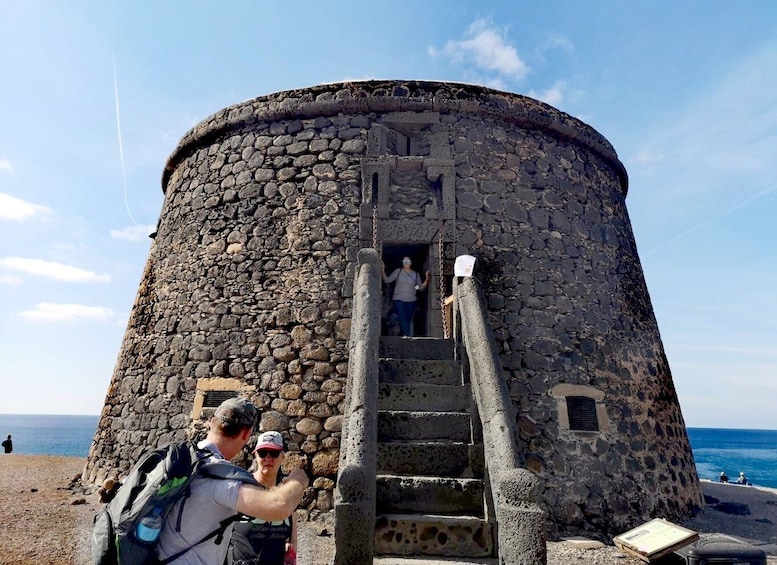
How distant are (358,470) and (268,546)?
0.76m

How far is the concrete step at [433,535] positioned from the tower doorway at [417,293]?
10.8 feet

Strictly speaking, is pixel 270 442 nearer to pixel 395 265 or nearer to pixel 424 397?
pixel 424 397

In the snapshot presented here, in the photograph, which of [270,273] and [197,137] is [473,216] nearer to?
[270,273]

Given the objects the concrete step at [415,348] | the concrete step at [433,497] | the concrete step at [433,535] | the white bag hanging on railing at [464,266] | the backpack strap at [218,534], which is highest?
the white bag hanging on railing at [464,266]

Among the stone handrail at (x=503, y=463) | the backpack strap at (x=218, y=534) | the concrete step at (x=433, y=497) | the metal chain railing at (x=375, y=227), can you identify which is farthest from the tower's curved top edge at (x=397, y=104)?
the backpack strap at (x=218, y=534)

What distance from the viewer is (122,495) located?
6.13ft

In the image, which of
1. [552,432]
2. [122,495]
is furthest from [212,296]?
[122,495]

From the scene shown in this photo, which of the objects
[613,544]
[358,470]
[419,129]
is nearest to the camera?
[358,470]

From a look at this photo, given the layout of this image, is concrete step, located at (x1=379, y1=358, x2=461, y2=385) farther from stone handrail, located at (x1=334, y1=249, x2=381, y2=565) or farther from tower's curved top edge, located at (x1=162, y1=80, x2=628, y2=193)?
tower's curved top edge, located at (x1=162, y1=80, x2=628, y2=193)

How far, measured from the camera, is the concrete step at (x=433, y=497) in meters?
3.96

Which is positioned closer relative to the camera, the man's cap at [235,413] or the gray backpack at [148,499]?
the gray backpack at [148,499]

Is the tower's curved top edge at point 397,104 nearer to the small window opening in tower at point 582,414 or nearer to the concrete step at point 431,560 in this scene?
the small window opening in tower at point 582,414

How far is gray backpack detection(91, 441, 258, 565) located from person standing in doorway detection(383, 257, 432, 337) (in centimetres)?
491

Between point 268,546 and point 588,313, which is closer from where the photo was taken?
point 268,546
